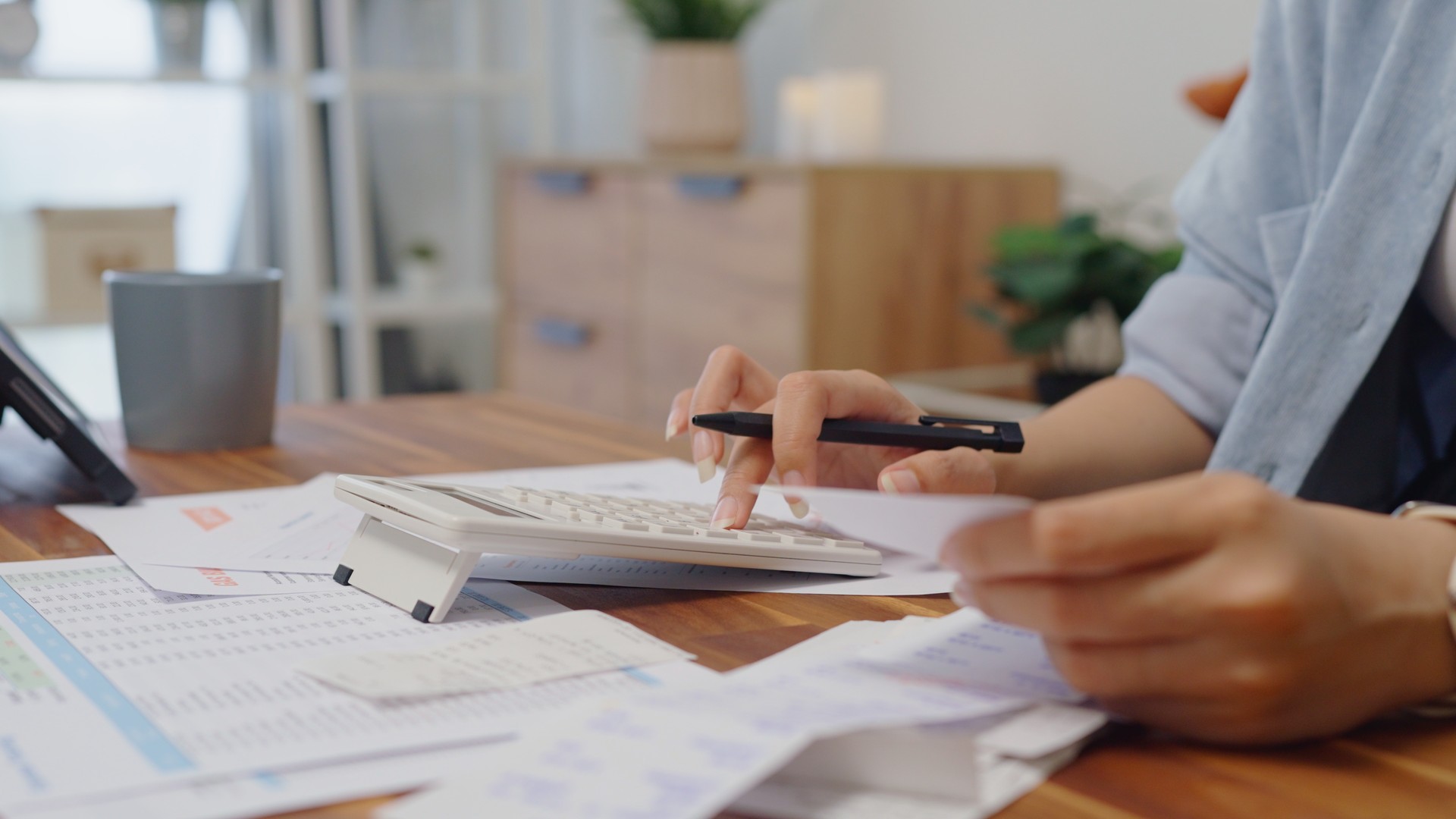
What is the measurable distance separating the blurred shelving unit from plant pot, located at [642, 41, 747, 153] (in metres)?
0.48

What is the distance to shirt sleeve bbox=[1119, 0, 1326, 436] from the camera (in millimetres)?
879

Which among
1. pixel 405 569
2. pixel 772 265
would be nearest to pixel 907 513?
pixel 405 569

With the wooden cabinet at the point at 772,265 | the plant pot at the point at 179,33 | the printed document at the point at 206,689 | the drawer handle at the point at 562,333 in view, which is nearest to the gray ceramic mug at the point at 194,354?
the printed document at the point at 206,689

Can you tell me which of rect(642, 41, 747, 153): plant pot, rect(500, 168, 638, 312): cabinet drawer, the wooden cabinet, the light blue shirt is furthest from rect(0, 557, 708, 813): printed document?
rect(642, 41, 747, 153): plant pot

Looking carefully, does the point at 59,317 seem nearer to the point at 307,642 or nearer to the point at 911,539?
the point at 307,642

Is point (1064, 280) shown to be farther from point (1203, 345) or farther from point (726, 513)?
point (726, 513)

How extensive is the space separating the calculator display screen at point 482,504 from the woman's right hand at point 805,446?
0.11m

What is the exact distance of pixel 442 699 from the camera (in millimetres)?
466

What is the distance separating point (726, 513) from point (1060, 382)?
152 cm

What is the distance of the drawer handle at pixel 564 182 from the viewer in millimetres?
2848

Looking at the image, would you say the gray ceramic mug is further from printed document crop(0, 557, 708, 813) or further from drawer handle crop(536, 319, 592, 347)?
drawer handle crop(536, 319, 592, 347)

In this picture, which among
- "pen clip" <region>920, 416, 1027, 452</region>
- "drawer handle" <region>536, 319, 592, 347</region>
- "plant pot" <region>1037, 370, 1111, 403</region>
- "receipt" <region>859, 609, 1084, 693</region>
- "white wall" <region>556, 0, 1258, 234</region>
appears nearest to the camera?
"receipt" <region>859, 609, 1084, 693</region>

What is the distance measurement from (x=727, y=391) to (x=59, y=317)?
2312 millimetres

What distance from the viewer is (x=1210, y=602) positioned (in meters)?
0.42
